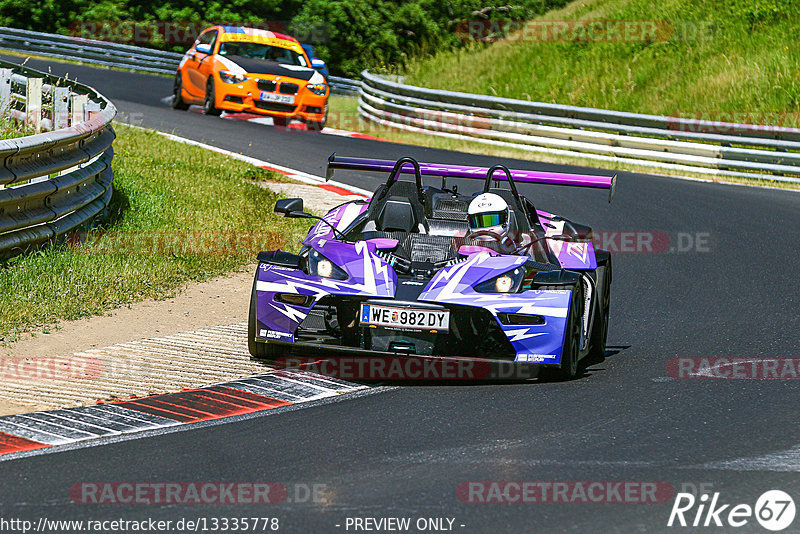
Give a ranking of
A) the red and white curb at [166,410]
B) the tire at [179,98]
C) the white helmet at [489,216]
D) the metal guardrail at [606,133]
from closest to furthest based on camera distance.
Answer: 1. the red and white curb at [166,410]
2. the white helmet at [489,216]
3. the metal guardrail at [606,133]
4. the tire at [179,98]

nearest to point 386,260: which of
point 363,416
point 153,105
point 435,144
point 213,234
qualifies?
point 363,416

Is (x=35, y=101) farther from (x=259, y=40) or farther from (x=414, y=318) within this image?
(x=259, y=40)

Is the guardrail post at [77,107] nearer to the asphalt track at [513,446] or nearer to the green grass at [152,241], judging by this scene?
the green grass at [152,241]

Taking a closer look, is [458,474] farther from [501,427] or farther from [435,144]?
[435,144]

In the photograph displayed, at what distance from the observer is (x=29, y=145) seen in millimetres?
9711

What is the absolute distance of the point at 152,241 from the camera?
1166 cm

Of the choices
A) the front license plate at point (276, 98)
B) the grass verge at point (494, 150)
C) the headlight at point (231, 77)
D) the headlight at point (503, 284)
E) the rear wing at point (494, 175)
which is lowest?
the grass verge at point (494, 150)

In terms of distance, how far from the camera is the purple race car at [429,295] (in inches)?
286

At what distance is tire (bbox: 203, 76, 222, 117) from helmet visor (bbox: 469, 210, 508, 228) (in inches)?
559

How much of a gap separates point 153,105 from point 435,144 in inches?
224

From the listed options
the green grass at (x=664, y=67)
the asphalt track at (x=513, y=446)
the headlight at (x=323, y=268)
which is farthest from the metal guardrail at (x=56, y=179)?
the green grass at (x=664, y=67)

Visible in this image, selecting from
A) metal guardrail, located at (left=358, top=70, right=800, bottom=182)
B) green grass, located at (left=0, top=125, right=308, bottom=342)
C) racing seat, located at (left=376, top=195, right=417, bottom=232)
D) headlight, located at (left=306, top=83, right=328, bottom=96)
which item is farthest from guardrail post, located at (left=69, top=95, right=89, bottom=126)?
metal guardrail, located at (left=358, top=70, right=800, bottom=182)

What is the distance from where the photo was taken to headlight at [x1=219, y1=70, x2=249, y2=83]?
21203 mm

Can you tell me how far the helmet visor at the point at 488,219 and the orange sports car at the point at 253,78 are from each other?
1348cm
